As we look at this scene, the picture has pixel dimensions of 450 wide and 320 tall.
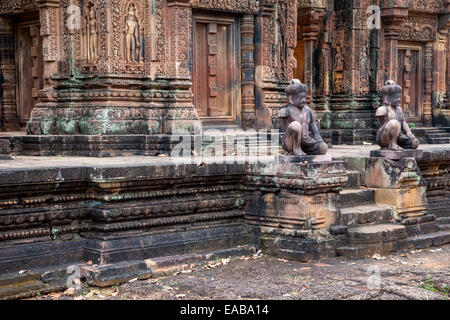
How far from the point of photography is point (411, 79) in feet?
47.2

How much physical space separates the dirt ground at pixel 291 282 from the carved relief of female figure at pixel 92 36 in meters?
3.38

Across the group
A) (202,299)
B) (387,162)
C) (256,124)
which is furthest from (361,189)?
(202,299)

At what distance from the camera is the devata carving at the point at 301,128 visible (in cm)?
718

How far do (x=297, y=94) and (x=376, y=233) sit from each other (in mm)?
1820

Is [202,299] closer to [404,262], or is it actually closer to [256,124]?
[404,262]

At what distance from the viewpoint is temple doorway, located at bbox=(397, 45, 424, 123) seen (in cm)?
1414

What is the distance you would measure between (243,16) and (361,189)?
11.6 ft

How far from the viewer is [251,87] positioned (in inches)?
410

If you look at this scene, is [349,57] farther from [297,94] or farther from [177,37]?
[297,94]

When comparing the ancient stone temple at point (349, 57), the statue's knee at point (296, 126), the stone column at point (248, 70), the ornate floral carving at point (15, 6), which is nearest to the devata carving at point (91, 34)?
the ornate floral carving at point (15, 6)

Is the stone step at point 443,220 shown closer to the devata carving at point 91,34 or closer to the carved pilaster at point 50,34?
the devata carving at point 91,34

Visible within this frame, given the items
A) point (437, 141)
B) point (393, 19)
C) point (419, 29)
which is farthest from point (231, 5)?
point (437, 141)

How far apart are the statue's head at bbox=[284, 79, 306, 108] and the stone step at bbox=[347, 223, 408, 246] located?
5.03 feet

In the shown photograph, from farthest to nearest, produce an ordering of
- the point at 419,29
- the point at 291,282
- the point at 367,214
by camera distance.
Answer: the point at 419,29 < the point at 367,214 < the point at 291,282
